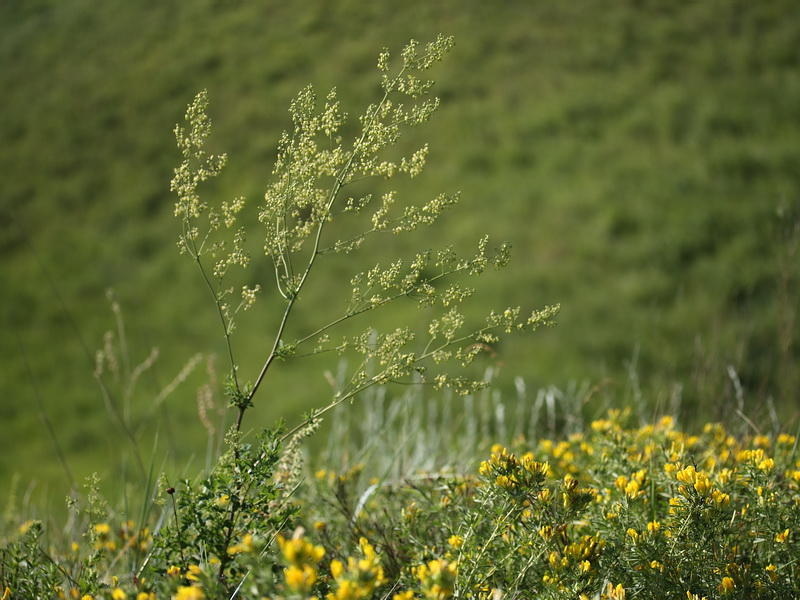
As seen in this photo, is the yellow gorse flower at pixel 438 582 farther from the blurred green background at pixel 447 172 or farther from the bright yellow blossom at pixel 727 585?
the blurred green background at pixel 447 172

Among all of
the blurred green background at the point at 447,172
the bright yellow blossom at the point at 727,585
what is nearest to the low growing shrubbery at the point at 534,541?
the bright yellow blossom at the point at 727,585

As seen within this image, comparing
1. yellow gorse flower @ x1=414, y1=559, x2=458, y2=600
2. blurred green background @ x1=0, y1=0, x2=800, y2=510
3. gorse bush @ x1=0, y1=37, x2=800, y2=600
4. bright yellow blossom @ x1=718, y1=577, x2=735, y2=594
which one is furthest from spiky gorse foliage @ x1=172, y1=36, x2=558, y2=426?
blurred green background @ x1=0, y1=0, x2=800, y2=510

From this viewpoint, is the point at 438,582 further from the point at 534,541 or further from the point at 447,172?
the point at 447,172

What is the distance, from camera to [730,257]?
6531 millimetres

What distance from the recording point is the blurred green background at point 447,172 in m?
6.40

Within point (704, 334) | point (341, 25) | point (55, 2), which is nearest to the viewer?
point (704, 334)

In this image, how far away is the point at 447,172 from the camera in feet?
26.0

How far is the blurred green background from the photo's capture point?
6.40 meters

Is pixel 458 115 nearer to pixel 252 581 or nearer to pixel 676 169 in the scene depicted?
pixel 676 169

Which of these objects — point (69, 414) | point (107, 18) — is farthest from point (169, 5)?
point (69, 414)

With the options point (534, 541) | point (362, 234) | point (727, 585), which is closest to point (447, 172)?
point (362, 234)

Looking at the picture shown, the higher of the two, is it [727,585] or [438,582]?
[438,582]

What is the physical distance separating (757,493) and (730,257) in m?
5.20

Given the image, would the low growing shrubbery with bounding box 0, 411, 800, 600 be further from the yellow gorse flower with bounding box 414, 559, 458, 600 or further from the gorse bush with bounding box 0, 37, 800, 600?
the yellow gorse flower with bounding box 414, 559, 458, 600
